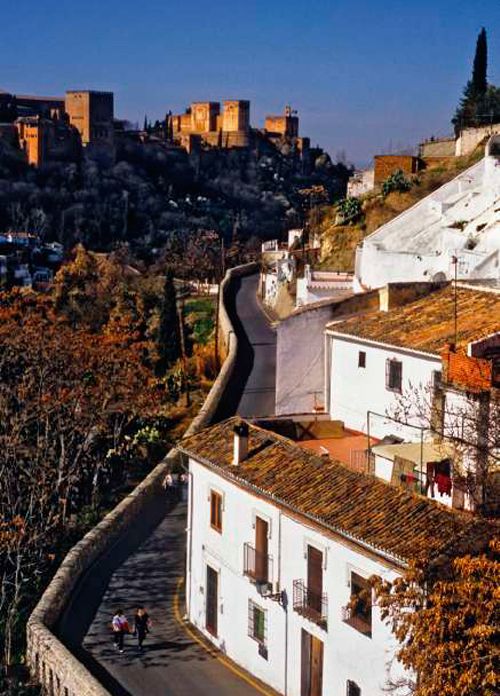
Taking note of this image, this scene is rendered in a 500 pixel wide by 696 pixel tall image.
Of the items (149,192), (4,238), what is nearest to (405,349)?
(4,238)

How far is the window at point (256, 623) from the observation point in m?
18.0

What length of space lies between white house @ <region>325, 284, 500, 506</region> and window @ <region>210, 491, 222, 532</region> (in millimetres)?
2705

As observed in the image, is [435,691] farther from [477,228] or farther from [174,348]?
[174,348]

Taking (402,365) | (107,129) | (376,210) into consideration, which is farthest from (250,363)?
(107,129)

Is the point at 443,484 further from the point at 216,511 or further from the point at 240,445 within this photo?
the point at 216,511

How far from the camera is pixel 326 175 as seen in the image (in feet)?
484

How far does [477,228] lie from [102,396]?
1117 centimetres

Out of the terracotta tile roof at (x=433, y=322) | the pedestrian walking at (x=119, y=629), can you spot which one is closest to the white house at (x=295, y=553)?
the pedestrian walking at (x=119, y=629)

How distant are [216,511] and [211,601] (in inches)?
60.8

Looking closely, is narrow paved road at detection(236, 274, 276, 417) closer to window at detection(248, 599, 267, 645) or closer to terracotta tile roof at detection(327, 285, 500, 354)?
terracotta tile roof at detection(327, 285, 500, 354)

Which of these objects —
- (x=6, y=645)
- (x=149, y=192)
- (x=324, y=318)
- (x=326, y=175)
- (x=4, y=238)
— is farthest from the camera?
(x=326, y=175)

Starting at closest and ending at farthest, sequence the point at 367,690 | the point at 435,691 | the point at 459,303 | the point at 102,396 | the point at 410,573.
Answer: the point at 435,691 → the point at 410,573 → the point at 367,690 → the point at 459,303 → the point at 102,396

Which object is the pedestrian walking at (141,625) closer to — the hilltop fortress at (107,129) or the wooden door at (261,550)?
the wooden door at (261,550)

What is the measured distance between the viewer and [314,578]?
1659cm
